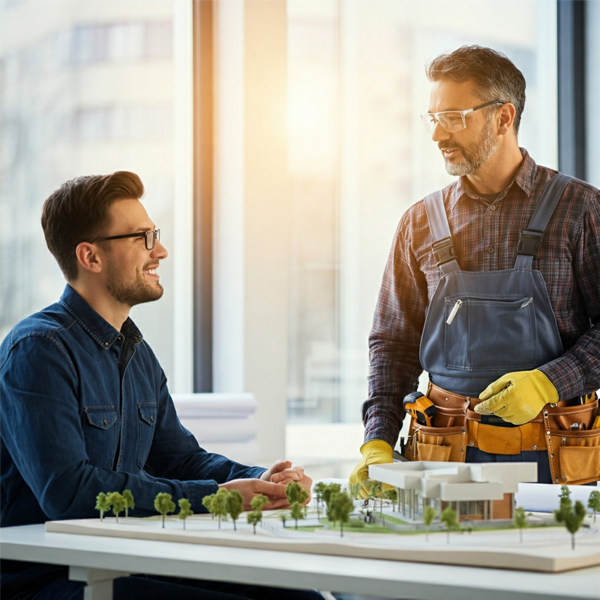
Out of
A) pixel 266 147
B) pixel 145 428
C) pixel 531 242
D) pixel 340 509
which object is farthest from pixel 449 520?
pixel 266 147

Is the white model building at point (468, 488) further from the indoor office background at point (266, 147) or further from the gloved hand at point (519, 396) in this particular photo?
the indoor office background at point (266, 147)

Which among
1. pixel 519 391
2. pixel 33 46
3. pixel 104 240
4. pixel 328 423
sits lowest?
pixel 328 423

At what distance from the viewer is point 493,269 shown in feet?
7.16

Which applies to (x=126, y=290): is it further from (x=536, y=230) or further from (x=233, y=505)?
(x=536, y=230)

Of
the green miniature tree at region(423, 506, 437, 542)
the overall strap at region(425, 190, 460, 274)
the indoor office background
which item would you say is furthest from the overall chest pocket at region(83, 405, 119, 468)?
the indoor office background

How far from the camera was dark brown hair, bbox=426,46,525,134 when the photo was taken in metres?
2.25

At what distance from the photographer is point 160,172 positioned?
372cm

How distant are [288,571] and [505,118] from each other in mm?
1563

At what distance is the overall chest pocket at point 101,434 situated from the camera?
1663mm

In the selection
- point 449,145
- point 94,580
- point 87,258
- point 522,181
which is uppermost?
point 449,145

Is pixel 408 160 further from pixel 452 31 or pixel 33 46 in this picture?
pixel 33 46

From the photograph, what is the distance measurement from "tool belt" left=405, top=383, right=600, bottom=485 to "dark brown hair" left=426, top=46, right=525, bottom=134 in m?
0.82

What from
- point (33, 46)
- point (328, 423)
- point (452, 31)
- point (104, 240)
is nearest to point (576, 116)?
point (452, 31)

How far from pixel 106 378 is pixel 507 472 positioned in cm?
85
